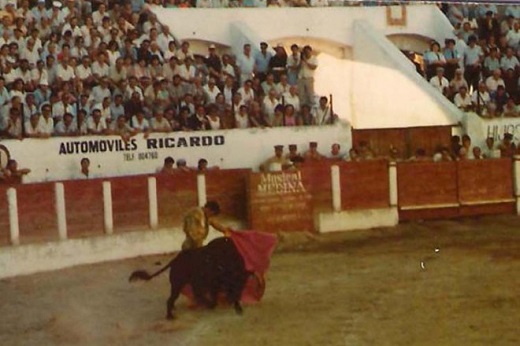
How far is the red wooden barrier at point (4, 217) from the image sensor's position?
42.3 ft

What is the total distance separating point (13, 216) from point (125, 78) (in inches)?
141

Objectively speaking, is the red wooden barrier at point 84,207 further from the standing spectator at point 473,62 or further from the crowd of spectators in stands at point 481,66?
the standing spectator at point 473,62

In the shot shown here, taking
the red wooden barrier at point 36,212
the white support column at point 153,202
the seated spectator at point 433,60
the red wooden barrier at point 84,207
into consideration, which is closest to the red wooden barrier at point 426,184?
the seated spectator at point 433,60

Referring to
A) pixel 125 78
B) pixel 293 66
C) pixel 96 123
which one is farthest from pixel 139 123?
pixel 293 66

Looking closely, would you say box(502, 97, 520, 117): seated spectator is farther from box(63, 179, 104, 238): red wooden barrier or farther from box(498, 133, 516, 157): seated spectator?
box(63, 179, 104, 238): red wooden barrier

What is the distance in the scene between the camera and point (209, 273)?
30.7 ft

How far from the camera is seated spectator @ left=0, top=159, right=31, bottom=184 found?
13.8 m

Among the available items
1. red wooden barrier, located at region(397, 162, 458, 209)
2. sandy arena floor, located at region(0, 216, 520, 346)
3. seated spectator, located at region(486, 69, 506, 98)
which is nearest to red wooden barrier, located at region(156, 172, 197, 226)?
sandy arena floor, located at region(0, 216, 520, 346)

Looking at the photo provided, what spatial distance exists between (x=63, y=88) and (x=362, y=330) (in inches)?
302

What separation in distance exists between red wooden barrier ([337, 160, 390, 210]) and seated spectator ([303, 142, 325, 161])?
606mm

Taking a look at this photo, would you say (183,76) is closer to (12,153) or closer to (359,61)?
(12,153)

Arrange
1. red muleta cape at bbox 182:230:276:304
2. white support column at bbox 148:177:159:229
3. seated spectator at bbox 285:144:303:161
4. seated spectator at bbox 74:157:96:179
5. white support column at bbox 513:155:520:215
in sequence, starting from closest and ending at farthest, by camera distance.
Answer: red muleta cape at bbox 182:230:276:304 < white support column at bbox 148:177:159:229 < seated spectator at bbox 74:157:96:179 < seated spectator at bbox 285:144:303:161 < white support column at bbox 513:155:520:215

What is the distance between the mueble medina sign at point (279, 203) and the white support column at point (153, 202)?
1372mm

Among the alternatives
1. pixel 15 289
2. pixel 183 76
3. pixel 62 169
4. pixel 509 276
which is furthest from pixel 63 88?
pixel 509 276
